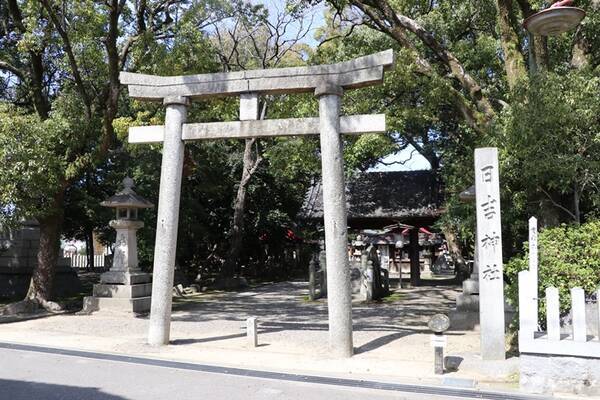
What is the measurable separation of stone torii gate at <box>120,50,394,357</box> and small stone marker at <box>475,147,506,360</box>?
1.83 metres

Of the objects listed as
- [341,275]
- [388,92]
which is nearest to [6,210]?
[341,275]

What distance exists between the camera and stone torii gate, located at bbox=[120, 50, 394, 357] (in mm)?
8516

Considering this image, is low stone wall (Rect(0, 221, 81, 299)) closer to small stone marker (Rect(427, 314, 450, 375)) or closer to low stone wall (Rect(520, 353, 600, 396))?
small stone marker (Rect(427, 314, 450, 375))

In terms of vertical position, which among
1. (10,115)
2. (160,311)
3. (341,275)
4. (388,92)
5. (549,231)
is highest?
(388,92)

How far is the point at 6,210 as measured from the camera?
42.9 feet

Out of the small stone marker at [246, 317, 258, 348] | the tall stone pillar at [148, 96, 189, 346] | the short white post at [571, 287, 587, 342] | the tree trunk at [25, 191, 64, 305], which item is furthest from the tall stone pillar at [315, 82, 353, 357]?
the tree trunk at [25, 191, 64, 305]

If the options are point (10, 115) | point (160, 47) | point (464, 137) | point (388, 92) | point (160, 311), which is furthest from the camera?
point (464, 137)

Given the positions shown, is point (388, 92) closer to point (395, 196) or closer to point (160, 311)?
point (395, 196)

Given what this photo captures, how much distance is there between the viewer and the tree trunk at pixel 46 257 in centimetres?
1497

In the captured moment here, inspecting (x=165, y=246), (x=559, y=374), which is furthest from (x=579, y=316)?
(x=165, y=246)

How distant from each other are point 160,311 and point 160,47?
8.35 m

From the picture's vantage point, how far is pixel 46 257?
15.0m

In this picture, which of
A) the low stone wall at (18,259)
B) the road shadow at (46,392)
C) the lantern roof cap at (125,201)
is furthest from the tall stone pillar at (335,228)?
the low stone wall at (18,259)

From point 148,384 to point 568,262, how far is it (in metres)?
5.97
